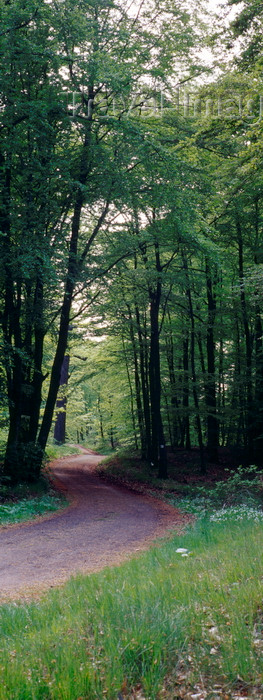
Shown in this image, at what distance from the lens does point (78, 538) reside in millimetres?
9312

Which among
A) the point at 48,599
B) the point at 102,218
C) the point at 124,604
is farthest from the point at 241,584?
the point at 102,218

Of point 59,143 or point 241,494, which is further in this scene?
point 59,143

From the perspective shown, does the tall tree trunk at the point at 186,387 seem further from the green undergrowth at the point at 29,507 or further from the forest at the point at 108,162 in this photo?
the green undergrowth at the point at 29,507

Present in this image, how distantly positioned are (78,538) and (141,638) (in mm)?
6257

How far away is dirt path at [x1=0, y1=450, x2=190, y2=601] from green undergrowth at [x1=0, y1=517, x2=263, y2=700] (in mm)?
1723

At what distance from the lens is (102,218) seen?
15.7 m

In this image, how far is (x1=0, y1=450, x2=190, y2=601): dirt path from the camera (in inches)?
263

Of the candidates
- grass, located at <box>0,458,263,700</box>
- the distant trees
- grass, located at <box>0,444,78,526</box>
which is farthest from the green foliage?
grass, located at <box>0,458,263,700</box>

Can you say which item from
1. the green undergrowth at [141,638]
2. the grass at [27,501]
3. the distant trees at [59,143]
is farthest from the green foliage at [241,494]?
the green undergrowth at [141,638]

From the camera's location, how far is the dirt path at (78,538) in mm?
6676

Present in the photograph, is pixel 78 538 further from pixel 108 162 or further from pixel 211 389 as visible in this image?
pixel 211 389

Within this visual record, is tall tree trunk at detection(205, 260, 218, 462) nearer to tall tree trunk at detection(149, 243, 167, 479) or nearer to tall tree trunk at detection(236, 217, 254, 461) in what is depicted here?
tall tree trunk at detection(236, 217, 254, 461)

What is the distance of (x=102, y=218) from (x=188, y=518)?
415 inches

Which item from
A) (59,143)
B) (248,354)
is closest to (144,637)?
(59,143)
